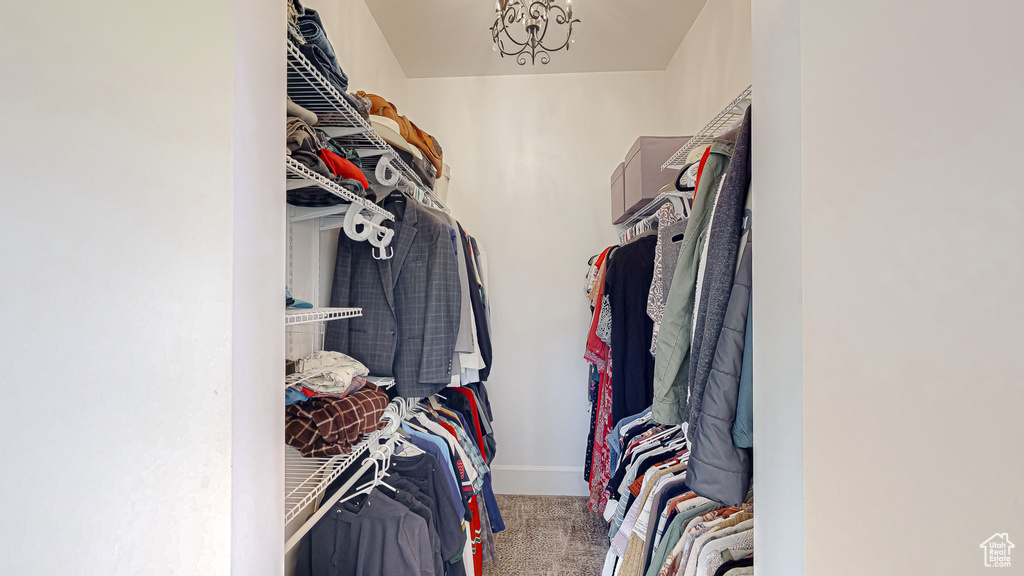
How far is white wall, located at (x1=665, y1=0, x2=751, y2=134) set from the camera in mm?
1969

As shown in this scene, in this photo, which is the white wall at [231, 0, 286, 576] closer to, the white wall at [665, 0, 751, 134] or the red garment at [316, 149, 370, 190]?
the red garment at [316, 149, 370, 190]

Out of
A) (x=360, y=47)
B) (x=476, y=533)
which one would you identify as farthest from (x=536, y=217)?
(x=476, y=533)

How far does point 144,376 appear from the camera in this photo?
2.27 ft

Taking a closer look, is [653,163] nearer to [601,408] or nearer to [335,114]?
[601,408]

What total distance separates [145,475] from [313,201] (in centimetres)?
92

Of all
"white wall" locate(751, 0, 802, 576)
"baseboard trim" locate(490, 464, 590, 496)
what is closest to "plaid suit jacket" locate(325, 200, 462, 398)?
"white wall" locate(751, 0, 802, 576)

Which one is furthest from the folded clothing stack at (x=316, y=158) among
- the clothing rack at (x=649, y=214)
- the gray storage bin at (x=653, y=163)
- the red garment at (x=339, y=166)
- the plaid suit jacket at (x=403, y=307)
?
the gray storage bin at (x=653, y=163)

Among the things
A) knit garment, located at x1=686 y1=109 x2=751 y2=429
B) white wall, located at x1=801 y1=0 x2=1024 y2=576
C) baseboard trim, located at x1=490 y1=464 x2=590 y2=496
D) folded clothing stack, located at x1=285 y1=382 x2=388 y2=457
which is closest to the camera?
white wall, located at x1=801 y1=0 x2=1024 y2=576

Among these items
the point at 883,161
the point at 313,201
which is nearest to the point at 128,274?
the point at 313,201

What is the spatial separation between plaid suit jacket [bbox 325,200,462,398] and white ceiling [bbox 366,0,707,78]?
4.50 feet

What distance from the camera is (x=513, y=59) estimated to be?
301cm

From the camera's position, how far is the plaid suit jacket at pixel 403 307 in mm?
1673

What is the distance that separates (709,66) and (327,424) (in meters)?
2.33

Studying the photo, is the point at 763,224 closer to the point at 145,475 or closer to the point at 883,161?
the point at 883,161
